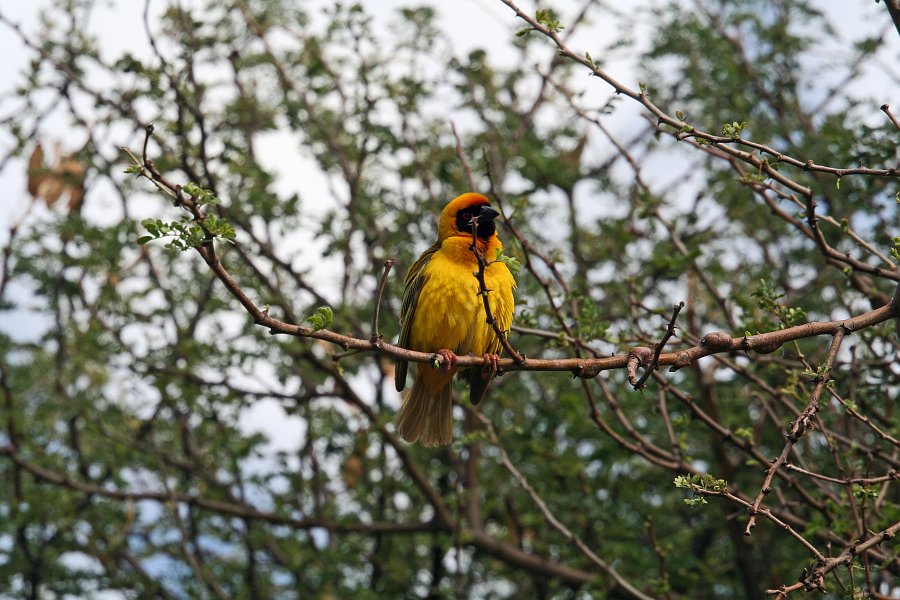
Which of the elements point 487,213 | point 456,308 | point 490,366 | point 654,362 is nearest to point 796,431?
point 654,362

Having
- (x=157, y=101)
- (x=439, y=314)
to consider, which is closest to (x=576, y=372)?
(x=439, y=314)

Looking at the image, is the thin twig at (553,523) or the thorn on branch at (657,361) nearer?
the thorn on branch at (657,361)

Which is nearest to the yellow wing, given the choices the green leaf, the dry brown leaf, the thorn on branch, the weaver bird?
the weaver bird

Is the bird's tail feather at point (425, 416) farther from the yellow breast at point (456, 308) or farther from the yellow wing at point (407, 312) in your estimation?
the yellow breast at point (456, 308)

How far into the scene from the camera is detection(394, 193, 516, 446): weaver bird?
452 centimetres

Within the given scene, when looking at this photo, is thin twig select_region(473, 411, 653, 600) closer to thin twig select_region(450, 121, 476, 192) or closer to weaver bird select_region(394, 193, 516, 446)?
weaver bird select_region(394, 193, 516, 446)

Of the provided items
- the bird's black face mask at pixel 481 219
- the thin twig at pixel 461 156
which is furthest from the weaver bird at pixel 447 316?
the thin twig at pixel 461 156

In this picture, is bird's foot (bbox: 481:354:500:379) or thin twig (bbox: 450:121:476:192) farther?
thin twig (bbox: 450:121:476:192)

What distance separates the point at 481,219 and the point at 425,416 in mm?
976

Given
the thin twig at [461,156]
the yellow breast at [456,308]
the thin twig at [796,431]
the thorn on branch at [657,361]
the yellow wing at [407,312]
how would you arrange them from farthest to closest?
the yellow wing at [407,312] → the yellow breast at [456,308] → the thin twig at [461,156] → the thorn on branch at [657,361] → the thin twig at [796,431]

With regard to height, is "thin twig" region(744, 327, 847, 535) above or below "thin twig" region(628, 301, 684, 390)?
below

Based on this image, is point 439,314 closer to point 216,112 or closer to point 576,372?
point 576,372

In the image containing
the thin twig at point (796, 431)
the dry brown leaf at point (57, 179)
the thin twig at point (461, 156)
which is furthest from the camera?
the dry brown leaf at point (57, 179)

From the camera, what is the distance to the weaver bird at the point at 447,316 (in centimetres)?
452
